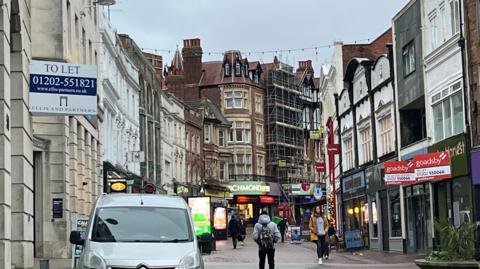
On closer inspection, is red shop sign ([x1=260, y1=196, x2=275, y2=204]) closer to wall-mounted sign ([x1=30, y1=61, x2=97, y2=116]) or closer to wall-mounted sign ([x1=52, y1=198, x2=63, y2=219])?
wall-mounted sign ([x1=52, y1=198, x2=63, y2=219])

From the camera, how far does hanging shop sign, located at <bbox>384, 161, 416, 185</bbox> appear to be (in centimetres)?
3061

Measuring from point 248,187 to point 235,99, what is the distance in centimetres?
1022

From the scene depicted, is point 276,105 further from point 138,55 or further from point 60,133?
point 60,133

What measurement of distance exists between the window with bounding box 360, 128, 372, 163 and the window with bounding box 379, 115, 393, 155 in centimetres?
248

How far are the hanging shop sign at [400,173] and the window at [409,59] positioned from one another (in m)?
4.81

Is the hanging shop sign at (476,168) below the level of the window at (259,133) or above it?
below

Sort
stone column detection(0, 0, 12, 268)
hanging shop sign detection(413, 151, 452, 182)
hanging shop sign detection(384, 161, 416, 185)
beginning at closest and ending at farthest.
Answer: stone column detection(0, 0, 12, 268) < hanging shop sign detection(413, 151, 452, 182) < hanging shop sign detection(384, 161, 416, 185)

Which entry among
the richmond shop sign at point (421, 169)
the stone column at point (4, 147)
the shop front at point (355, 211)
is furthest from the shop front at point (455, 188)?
the stone column at point (4, 147)

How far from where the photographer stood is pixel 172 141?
72688 mm

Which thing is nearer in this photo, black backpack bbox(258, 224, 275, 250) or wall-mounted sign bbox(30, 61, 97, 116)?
black backpack bbox(258, 224, 275, 250)

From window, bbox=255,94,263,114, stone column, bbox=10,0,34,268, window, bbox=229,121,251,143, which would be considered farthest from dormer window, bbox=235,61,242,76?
stone column, bbox=10,0,34,268

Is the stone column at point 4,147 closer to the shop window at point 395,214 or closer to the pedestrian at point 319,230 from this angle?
the pedestrian at point 319,230

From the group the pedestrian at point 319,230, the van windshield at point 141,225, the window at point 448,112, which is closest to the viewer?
the van windshield at point 141,225

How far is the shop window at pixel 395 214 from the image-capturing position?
37.0 meters
